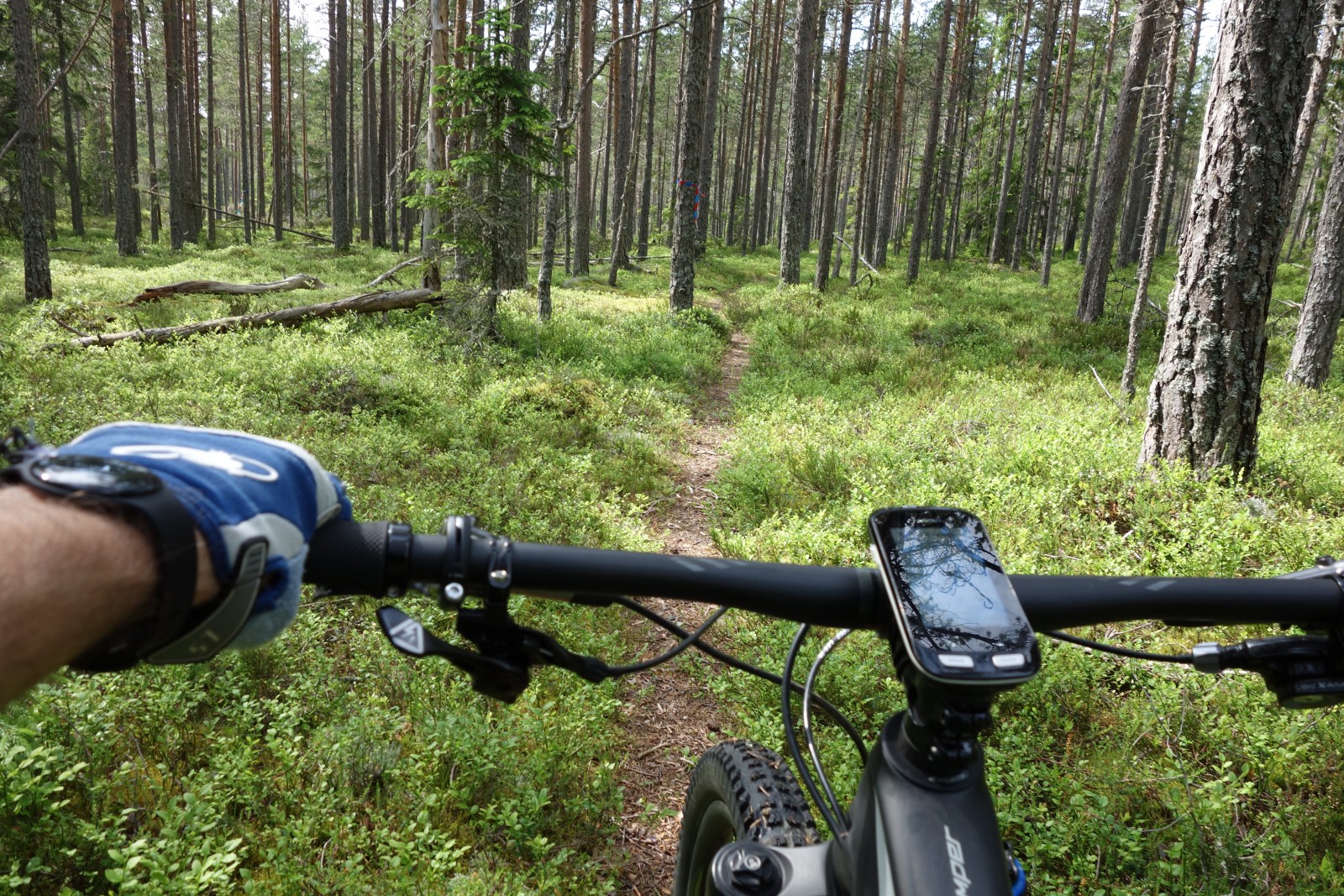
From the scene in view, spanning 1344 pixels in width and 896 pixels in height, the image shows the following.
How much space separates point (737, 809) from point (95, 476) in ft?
4.69

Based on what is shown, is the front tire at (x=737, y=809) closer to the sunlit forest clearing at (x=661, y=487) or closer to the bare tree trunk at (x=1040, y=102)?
the sunlit forest clearing at (x=661, y=487)

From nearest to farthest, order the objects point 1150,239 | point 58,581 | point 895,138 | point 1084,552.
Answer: point 58,581, point 1084,552, point 1150,239, point 895,138

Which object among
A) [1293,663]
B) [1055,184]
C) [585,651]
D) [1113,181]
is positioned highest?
[1055,184]

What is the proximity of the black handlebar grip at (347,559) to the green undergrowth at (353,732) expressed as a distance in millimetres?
305

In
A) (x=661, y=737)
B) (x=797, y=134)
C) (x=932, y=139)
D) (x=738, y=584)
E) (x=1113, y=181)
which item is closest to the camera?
(x=738, y=584)

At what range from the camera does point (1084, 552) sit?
178 inches

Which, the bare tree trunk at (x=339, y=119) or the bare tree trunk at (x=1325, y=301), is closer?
the bare tree trunk at (x=1325, y=301)

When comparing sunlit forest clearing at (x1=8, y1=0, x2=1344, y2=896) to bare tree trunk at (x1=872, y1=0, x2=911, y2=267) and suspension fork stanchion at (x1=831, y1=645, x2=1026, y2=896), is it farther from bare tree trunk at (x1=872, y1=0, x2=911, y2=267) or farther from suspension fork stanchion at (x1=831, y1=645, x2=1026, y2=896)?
bare tree trunk at (x1=872, y1=0, x2=911, y2=267)

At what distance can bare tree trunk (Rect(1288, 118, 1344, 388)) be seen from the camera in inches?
375

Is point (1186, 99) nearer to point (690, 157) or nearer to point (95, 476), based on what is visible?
point (690, 157)

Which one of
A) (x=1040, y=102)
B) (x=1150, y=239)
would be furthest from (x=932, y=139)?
(x=1150, y=239)

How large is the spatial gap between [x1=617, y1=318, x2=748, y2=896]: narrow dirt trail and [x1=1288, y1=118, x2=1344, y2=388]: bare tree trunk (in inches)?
366

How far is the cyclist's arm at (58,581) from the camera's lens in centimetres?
60

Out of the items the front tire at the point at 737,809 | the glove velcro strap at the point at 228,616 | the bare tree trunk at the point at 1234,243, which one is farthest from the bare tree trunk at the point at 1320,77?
the glove velcro strap at the point at 228,616
